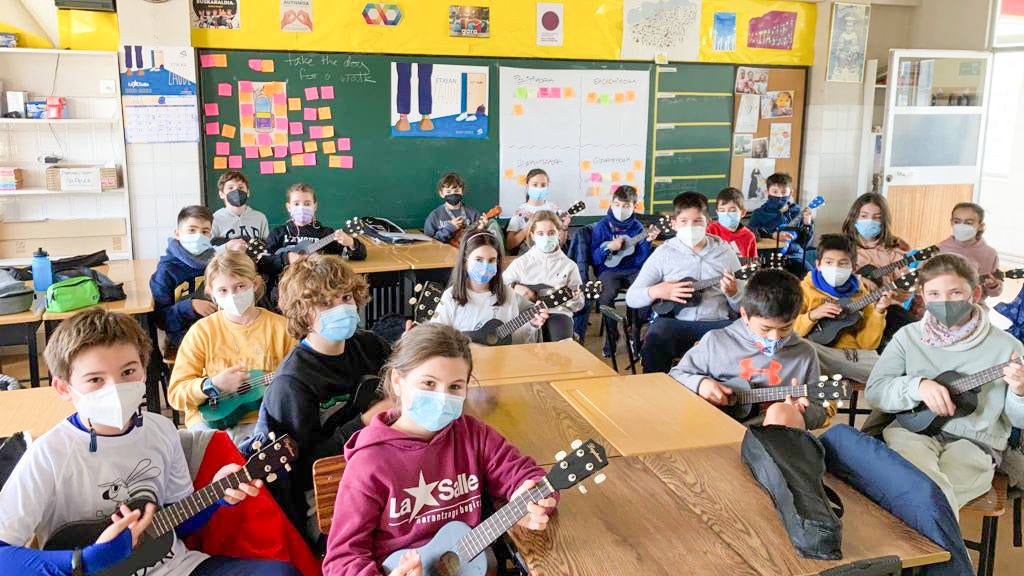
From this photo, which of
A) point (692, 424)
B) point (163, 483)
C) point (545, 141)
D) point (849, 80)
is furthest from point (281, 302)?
point (849, 80)

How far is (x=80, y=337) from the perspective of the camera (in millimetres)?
1861

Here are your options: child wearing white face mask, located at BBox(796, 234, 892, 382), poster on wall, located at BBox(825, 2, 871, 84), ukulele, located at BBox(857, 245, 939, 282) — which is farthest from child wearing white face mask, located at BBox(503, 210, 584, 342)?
poster on wall, located at BBox(825, 2, 871, 84)

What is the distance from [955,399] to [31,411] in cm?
289

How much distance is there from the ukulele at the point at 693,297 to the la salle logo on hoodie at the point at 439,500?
7.72ft

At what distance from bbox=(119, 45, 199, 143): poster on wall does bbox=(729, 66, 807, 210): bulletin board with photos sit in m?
4.50

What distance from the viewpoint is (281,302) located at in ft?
8.71

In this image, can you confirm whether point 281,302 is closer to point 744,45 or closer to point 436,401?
point 436,401

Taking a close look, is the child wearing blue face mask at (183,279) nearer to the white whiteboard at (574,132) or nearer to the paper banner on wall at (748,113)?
the white whiteboard at (574,132)

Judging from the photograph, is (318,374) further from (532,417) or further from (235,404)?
(532,417)

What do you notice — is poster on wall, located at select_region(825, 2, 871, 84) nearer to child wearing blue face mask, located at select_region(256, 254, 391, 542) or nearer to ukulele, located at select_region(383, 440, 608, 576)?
child wearing blue face mask, located at select_region(256, 254, 391, 542)

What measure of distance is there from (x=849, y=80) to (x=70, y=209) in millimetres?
6467

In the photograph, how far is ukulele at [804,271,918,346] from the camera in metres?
3.76

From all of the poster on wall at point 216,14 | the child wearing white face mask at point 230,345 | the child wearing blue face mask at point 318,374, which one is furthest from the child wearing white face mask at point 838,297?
the poster on wall at point 216,14

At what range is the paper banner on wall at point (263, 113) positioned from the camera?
598 cm
